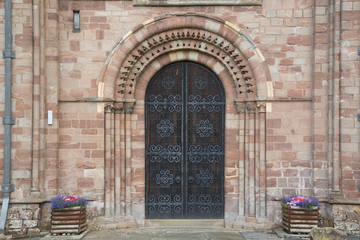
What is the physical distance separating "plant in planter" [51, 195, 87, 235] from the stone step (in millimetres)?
1746

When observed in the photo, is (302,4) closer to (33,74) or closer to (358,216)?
(358,216)

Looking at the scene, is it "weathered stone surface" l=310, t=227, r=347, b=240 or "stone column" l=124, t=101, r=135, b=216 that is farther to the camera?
"stone column" l=124, t=101, r=135, b=216

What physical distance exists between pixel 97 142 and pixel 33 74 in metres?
1.99

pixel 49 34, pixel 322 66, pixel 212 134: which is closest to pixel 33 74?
pixel 49 34

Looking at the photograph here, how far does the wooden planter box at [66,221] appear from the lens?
8.75m

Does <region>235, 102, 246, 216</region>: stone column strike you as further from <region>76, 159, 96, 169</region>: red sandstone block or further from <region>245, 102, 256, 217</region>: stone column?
<region>76, 159, 96, 169</region>: red sandstone block

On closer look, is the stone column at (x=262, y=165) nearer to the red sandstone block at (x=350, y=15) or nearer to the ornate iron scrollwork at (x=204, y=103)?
the ornate iron scrollwork at (x=204, y=103)

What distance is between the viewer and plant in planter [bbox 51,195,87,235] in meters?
8.75

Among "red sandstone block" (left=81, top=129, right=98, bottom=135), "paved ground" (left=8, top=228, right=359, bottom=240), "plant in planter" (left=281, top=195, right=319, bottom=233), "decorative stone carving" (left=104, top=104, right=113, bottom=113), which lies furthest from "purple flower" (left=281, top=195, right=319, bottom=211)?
"red sandstone block" (left=81, top=129, right=98, bottom=135)

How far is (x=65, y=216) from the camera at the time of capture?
8789mm

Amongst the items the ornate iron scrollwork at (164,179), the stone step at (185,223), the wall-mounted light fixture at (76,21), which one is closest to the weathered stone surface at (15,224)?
the stone step at (185,223)

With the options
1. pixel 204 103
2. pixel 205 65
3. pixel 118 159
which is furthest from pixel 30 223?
pixel 205 65

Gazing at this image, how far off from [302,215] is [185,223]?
2634 mm

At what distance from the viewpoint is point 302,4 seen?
31.8 feet
